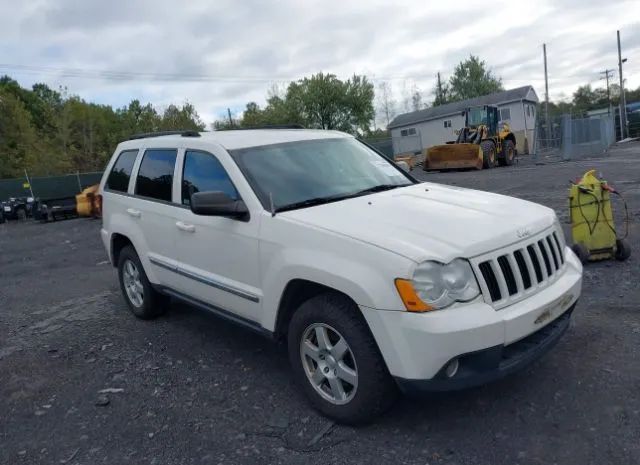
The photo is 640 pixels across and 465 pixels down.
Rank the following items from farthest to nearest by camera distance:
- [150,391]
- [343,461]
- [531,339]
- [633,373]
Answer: [150,391] → [633,373] → [531,339] → [343,461]

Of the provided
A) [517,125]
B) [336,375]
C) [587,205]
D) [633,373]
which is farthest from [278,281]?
[517,125]

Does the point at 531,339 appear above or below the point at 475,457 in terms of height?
above

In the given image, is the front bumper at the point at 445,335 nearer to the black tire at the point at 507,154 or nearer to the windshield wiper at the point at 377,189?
the windshield wiper at the point at 377,189

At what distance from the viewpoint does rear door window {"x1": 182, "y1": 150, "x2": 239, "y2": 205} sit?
4.02 m

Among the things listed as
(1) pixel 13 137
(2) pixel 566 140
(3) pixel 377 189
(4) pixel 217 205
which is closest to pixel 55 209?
(4) pixel 217 205

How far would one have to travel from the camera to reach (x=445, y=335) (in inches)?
108

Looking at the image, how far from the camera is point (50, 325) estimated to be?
5887 mm

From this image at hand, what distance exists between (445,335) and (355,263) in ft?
2.03

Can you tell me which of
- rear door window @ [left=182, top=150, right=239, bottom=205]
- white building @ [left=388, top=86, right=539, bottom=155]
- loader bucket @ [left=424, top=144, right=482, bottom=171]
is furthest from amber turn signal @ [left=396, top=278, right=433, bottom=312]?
white building @ [left=388, top=86, right=539, bottom=155]

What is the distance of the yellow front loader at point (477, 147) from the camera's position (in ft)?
76.2

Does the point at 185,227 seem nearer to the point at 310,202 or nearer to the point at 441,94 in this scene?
the point at 310,202

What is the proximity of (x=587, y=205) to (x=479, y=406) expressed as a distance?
375cm

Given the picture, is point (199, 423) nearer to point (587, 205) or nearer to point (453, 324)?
point (453, 324)

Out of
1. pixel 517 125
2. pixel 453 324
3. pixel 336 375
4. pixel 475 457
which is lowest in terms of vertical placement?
pixel 475 457
